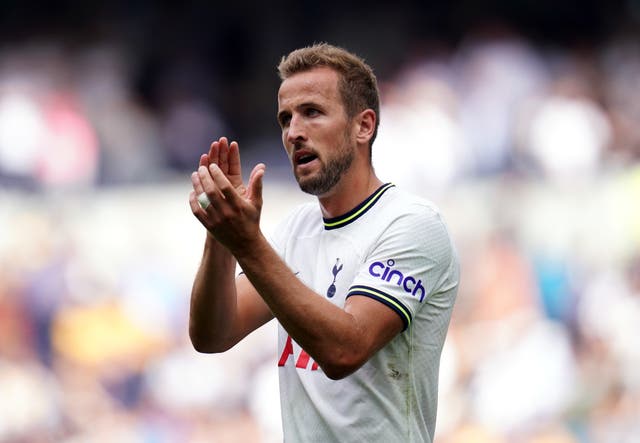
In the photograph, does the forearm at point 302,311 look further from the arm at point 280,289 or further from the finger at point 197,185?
the finger at point 197,185

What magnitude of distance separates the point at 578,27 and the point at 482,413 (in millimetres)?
4290

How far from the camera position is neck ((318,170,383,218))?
4004mm

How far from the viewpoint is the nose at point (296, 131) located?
393 cm

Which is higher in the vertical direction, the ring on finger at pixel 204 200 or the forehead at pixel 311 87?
the forehead at pixel 311 87

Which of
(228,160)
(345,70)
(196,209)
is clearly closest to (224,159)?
(228,160)

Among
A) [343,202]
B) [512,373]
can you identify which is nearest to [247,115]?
[512,373]

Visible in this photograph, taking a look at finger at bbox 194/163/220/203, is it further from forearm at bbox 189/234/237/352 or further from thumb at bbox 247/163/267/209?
forearm at bbox 189/234/237/352

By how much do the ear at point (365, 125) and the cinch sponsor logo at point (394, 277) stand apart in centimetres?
64

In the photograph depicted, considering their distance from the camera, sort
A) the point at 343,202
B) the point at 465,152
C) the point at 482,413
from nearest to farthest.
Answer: the point at 343,202
the point at 482,413
the point at 465,152

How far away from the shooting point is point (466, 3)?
1177 cm

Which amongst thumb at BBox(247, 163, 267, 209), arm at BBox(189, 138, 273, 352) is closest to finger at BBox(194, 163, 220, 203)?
thumb at BBox(247, 163, 267, 209)

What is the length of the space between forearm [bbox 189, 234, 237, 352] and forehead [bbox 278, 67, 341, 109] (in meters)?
0.66

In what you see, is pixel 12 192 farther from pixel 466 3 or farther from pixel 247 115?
pixel 466 3

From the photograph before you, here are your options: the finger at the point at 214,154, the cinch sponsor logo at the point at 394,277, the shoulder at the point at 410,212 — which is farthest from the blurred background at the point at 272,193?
the finger at the point at 214,154
